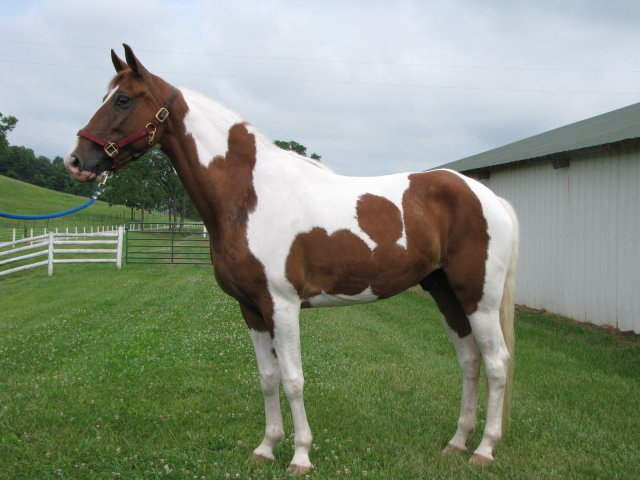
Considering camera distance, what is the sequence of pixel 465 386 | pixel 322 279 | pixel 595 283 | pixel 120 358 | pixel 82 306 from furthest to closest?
pixel 82 306
pixel 595 283
pixel 120 358
pixel 465 386
pixel 322 279

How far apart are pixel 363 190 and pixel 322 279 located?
2.35 feet

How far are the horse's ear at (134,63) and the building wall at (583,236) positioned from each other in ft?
26.0

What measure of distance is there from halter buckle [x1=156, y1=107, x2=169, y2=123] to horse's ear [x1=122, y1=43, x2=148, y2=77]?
254 mm

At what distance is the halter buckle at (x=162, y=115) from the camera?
11.1 feet

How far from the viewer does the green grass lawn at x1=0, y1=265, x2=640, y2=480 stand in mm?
3672

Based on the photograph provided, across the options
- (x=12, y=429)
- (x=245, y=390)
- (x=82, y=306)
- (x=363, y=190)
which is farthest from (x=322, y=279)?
(x=82, y=306)

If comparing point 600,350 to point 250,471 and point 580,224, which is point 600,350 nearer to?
point 580,224

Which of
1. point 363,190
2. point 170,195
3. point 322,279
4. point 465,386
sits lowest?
point 465,386

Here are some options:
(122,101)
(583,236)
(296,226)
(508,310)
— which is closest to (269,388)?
(296,226)

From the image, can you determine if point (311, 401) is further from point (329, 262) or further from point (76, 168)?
point (76, 168)

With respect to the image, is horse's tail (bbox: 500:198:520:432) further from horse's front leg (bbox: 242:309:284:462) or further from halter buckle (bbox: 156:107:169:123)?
halter buckle (bbox: 156:107:169:123)

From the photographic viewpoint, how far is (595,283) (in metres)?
9.41

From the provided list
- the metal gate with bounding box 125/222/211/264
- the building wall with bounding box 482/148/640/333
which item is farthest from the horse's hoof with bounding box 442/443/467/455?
the metal gate with bounding box 125/222/211/264

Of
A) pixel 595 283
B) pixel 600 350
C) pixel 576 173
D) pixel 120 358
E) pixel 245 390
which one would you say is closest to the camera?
pixel 245 390
